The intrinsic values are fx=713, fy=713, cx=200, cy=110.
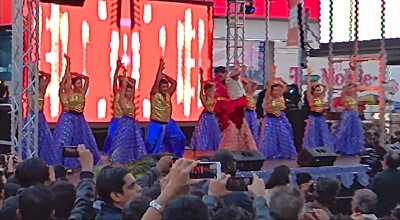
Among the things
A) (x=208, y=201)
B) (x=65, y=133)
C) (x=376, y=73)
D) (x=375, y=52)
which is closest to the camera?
(x=208, y=201)

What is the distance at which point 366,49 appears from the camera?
1509cm

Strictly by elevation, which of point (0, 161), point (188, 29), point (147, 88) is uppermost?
point (188, 29)

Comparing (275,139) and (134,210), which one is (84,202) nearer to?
(134,210)

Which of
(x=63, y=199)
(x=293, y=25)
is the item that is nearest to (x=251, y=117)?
(x=293, y=25)

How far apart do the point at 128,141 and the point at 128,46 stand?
3722mm

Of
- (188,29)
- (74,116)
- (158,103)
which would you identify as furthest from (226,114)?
(188,29)

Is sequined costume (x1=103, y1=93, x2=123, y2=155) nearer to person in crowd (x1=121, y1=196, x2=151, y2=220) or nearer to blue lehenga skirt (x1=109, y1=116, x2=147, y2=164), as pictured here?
blue lehenga skirt (x1=109, y1=116, x2=147, y2=164)

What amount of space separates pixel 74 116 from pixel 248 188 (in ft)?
19.8

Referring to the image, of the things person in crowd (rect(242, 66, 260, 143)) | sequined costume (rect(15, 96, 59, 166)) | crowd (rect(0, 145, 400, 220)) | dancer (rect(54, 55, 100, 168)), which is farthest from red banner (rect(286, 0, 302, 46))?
crowd (rect(0, 145, 400, 220))

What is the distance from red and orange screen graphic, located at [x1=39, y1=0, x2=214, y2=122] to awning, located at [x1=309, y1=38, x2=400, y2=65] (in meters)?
2.94

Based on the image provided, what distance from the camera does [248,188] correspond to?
320cm

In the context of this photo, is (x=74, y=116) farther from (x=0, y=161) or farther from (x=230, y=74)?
(x=0, y=161)

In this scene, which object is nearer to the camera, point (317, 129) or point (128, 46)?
point (317, 129)

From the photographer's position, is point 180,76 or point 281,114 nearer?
point 281,114
